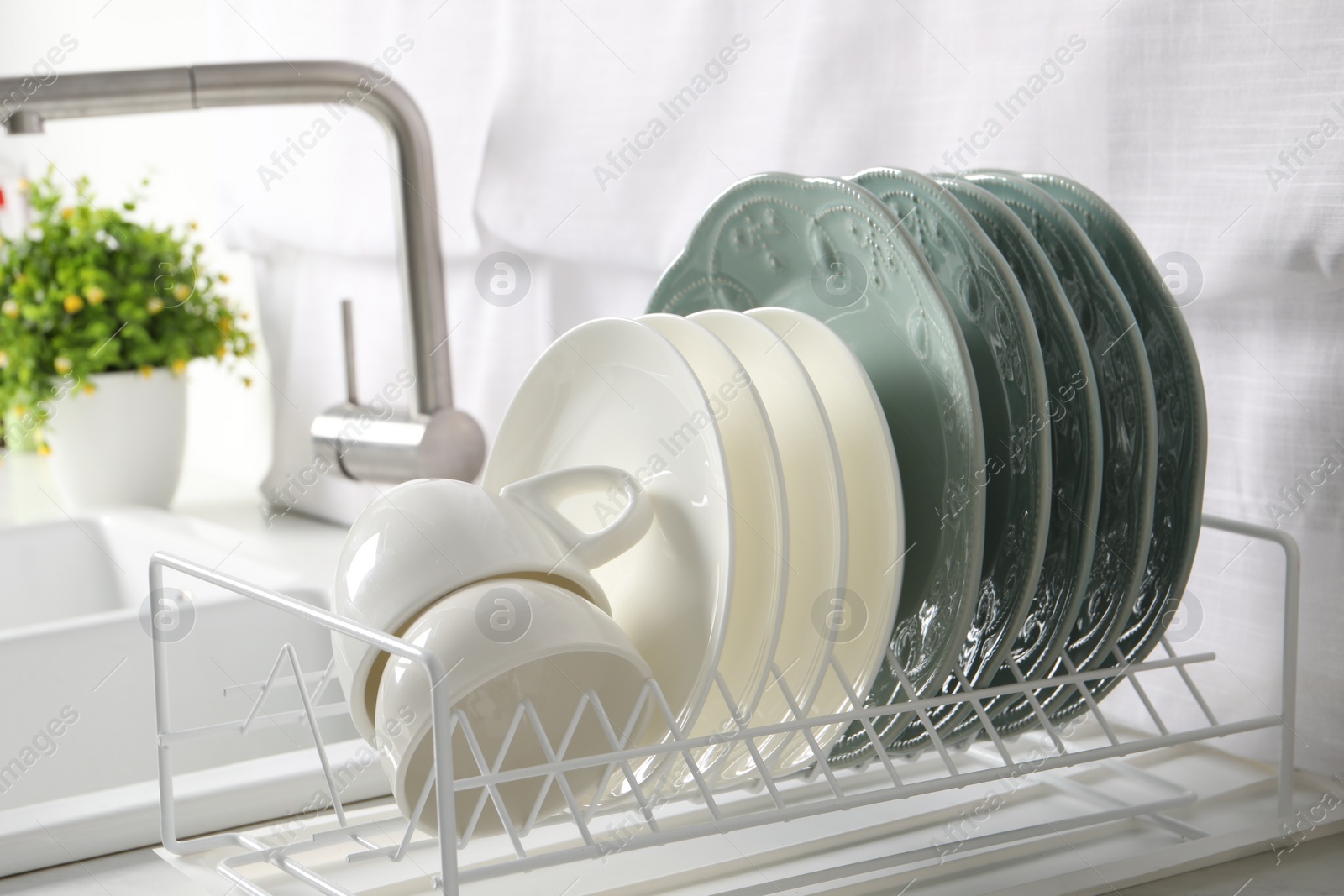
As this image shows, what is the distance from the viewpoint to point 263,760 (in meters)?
0.78

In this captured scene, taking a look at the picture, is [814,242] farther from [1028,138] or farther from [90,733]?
[90,733]

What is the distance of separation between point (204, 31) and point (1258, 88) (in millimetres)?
1542

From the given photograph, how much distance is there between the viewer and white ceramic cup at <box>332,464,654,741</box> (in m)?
0.54

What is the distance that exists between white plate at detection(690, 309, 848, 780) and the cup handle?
0.25 ft

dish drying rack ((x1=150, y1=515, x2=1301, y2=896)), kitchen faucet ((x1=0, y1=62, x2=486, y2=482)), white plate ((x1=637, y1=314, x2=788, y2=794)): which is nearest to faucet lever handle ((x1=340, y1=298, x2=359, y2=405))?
kitchen faucet ((x1=0, y1=62, x2=486, y2=482))

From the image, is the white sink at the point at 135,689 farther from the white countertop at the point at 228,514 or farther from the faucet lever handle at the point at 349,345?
the faucet lever handle at the point at 349,345

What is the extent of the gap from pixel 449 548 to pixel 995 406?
0.92 ft

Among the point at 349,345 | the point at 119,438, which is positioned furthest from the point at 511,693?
the point at 119,438

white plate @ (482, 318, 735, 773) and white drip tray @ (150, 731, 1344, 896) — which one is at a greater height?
white plate @ (482, 318, 735, 773)

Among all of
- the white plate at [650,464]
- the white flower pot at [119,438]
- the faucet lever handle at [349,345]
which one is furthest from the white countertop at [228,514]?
the white plate at [650,464]

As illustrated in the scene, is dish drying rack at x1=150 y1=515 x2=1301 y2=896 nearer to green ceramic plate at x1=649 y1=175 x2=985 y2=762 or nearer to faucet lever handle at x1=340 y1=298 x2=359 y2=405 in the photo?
green ceramic plate at x1=649 y1=175 x2=985 y2=762

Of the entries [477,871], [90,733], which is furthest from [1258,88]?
[90,733]

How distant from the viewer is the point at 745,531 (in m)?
0.62

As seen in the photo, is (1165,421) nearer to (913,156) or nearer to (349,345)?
(913,156)
